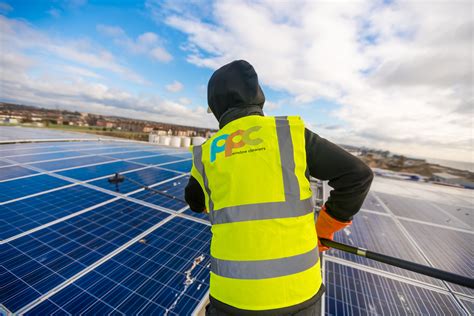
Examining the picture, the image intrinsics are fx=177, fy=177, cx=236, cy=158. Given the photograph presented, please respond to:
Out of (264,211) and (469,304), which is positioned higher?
(264,211)

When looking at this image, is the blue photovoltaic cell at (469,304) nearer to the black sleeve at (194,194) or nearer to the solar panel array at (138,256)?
the solar panel array at (138,256)

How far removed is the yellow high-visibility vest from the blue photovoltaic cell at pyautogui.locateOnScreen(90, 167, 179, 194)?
4277 millimetres

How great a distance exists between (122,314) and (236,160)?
7.41 ft

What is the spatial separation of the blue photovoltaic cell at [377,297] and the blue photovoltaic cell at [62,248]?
10.5 ft

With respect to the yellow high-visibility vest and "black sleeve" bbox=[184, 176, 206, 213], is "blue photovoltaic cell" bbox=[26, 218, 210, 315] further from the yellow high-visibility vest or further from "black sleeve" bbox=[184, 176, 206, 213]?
the yellow high-visibility vest

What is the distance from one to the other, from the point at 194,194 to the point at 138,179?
4.50 m

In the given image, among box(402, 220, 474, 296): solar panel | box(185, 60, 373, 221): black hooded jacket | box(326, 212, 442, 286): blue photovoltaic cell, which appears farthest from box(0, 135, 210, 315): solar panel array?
box(402, 220, 474, 296): solar panel

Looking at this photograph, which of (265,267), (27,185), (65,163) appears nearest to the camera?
(265,267)

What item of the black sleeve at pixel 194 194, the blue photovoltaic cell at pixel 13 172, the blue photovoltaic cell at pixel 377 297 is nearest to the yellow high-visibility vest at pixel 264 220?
the black sleeve at pixel 194 194

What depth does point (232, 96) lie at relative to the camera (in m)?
1.41

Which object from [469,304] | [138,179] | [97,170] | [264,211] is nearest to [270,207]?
[264,211]

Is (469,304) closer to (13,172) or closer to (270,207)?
(270,207)

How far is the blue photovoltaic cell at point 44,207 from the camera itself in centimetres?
304

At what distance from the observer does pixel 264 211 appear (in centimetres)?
107
